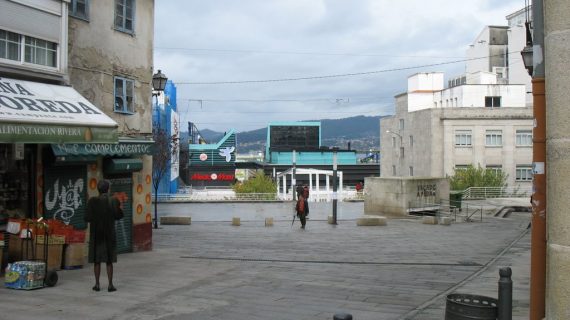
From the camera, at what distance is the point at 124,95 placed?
14.0 meters

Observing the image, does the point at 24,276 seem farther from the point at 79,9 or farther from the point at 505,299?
the point at 505,299

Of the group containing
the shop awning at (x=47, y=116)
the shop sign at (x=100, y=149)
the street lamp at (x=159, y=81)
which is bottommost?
the shop sign at (x=100, y=149)

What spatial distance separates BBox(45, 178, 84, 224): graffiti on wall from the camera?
37.9ft

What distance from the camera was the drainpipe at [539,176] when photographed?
242 inches

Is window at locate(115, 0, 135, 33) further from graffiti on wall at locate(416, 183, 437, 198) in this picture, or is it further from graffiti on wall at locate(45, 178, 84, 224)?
graffiti on wall at locate(416, 183, 437, 198)

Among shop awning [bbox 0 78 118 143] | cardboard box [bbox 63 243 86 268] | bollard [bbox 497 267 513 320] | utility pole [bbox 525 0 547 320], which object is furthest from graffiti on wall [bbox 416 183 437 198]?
bollard [bbox 497 267 513 320]

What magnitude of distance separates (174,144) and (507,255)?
117ft

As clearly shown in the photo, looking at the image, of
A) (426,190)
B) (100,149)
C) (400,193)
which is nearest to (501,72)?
(426,190)

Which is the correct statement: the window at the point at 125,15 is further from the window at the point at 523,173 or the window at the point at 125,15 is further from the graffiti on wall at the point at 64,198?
the window at the point at 523,173

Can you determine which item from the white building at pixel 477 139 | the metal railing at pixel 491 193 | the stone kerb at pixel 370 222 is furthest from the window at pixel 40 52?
the white building at pixel 477 139

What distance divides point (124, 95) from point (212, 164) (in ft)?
253

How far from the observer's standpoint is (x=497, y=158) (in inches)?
2388

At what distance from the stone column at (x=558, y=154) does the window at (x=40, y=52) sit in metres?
9.01

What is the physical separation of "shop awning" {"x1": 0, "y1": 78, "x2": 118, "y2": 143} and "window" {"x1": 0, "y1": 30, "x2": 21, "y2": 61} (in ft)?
1.46
